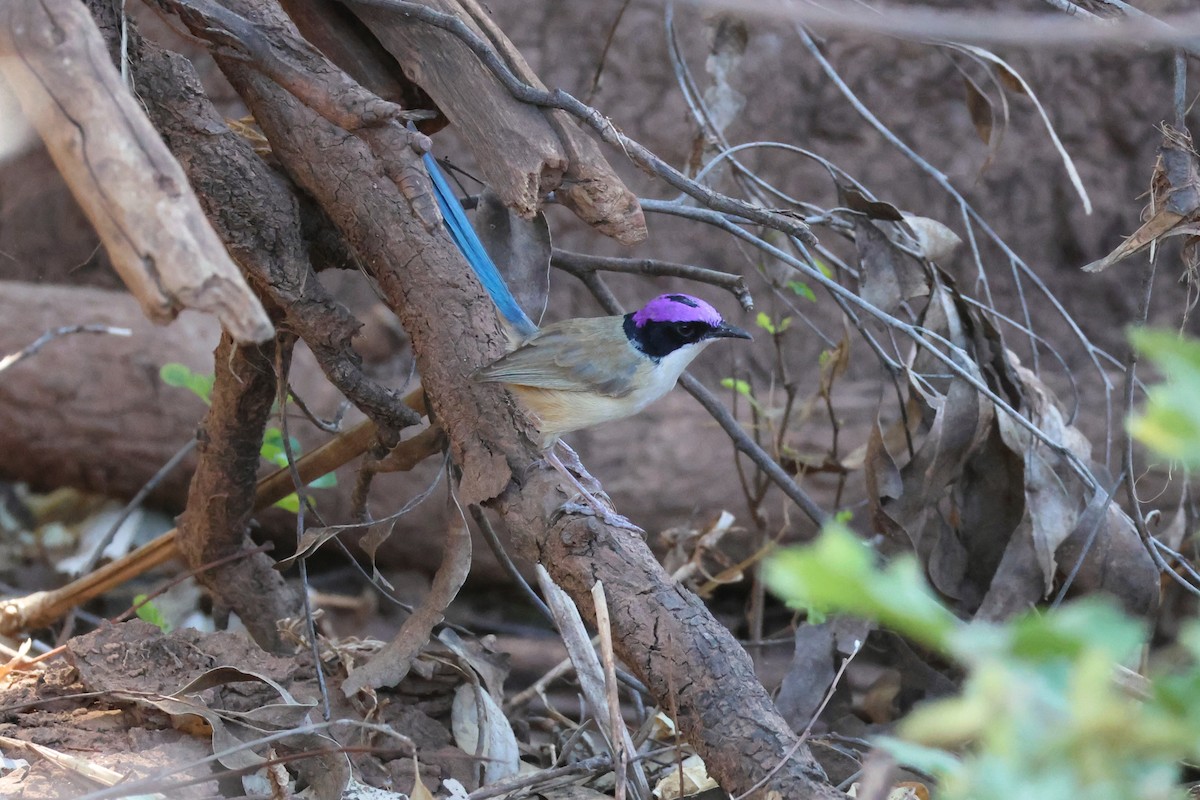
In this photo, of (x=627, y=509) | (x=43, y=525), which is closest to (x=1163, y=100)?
(x=627, y=509)

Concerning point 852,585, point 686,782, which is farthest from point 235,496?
point 852,585

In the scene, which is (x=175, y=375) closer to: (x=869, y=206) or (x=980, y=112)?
(x=869, y=206)

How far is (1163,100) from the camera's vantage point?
6195mm

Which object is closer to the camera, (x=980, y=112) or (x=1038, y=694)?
(x=1038, y=694)

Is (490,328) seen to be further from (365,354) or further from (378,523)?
(365,354)

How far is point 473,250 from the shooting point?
119 inches

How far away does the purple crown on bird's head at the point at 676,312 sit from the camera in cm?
351

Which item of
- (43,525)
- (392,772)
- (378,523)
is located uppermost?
(378,523)

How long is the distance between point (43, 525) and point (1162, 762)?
6038 mm

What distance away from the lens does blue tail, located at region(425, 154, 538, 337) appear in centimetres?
289

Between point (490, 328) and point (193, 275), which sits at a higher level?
point (193, 275)

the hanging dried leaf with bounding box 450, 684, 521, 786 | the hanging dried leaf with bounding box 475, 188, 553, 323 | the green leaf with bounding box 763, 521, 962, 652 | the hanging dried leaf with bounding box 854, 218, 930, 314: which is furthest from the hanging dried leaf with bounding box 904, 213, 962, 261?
the green leaf with bounding box 763, 521, 962, 652

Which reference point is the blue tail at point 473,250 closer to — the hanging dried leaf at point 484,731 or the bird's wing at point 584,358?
the bird's wing at point 584,358

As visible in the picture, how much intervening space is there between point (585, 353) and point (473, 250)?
1.87 feet
